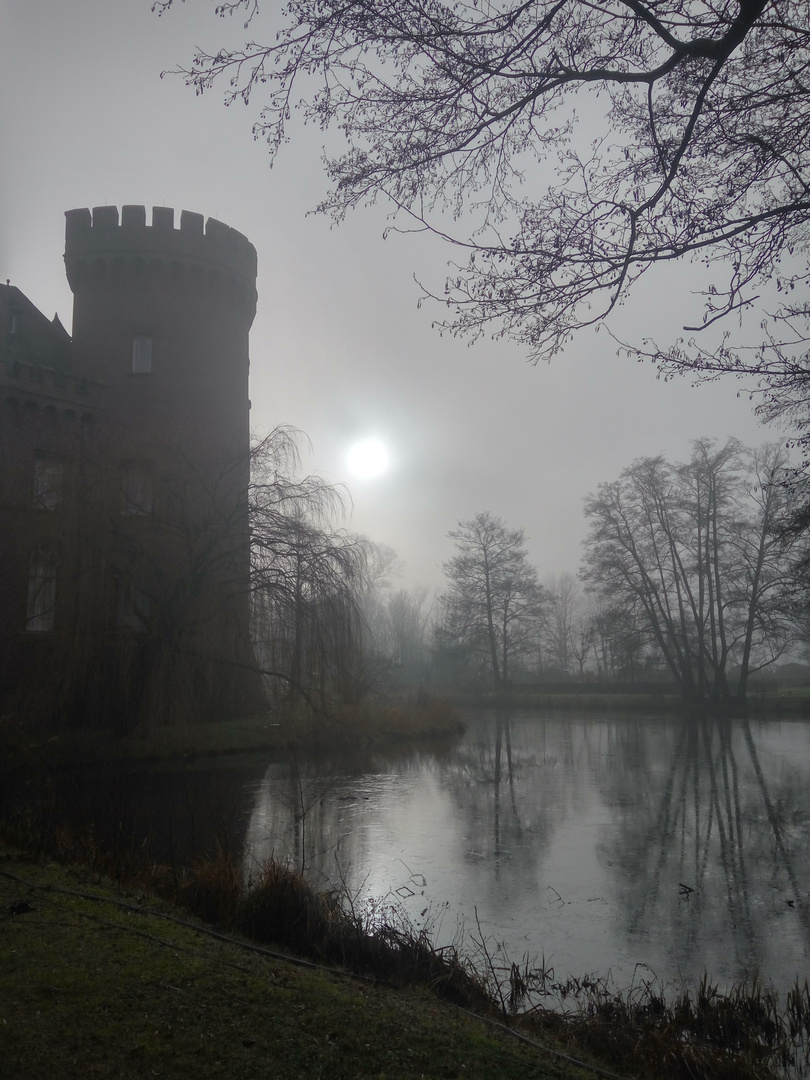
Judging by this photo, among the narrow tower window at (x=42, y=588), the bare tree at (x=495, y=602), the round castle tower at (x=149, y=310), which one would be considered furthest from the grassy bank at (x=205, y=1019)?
the bare tree at (x=495, y=602)

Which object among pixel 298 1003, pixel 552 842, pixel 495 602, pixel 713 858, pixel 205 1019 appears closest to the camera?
pixel 205 1019

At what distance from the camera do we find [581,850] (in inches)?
337

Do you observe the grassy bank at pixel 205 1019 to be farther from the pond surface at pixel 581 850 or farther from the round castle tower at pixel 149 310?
the round castle tower at pixel 149 310

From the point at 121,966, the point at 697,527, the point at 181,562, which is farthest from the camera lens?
the point at 697,527

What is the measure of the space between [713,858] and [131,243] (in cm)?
1966

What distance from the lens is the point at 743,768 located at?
1506 centimetres

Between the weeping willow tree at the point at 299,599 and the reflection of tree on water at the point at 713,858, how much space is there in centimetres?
574

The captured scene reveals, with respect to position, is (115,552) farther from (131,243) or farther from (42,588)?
(131,243)

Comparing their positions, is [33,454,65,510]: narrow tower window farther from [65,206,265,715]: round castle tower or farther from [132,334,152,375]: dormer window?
[132,334,152,375]: dormer window

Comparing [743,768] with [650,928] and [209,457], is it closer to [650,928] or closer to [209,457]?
[650,928]

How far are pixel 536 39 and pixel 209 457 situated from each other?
1322 cm

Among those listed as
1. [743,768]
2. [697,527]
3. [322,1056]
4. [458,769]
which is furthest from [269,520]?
[697,527]

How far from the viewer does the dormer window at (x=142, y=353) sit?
21.3m

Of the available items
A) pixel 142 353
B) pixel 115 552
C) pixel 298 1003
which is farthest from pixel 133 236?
pixel 298 1003
